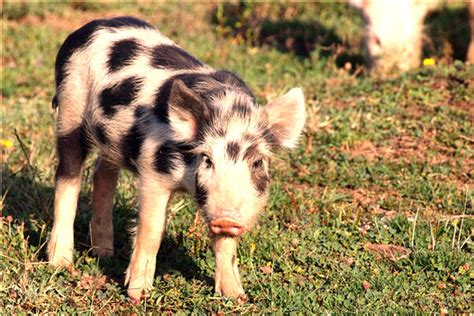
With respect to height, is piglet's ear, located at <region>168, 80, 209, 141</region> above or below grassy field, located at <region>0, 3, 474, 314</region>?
above

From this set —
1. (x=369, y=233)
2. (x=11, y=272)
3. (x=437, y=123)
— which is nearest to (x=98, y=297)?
(x=11, y=272)

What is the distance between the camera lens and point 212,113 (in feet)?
16.6

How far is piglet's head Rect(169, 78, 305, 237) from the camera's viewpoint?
188 inches

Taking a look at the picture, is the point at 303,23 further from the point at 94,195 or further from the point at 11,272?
the point at 11,272

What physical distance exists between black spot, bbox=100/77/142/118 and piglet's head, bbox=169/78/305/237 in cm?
60

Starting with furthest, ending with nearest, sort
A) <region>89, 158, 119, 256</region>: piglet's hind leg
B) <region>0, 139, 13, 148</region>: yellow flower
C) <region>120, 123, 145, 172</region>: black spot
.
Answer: <region>0, 139, 13, 148</region>: yellow flower
<region>89, 158, 119, 256</region>: piglet's hind leg
<region>120, 123, 145, 172</region>: black spot

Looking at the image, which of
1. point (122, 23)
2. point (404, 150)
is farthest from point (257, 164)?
point (404, 150)

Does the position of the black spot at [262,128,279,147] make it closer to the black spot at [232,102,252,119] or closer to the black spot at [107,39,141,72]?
the black spot at [232,102,252,119]

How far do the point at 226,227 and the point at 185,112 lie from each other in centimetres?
74

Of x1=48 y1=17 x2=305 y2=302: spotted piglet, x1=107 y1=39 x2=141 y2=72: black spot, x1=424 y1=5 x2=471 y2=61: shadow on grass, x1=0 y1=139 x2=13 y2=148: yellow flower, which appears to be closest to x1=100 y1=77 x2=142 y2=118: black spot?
x1=48 y1=17 x2=305 y2=302: spotted piglet

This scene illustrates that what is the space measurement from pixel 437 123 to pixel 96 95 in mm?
3527

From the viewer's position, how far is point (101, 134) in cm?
570

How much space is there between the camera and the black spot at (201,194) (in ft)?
16.1

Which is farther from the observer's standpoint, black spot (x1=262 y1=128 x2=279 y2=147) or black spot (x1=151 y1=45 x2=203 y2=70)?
black spot (x1=151 y1=45 x2=203 y2=70)
